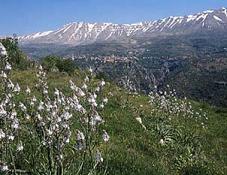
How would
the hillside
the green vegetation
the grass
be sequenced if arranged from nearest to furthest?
the hillside
the grass
the green vegetation

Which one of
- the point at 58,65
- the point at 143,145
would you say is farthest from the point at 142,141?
the point at 58,65

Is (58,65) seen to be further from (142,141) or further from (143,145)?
(143,145)

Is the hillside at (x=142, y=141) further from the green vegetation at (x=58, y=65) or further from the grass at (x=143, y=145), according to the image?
the green vegetation at (x=58, y=65)

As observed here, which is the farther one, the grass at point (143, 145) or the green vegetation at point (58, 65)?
the green vegetation at point (58, 65)

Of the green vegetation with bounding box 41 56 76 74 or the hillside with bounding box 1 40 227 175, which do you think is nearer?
the hillside with bounding box 1 40 227 175

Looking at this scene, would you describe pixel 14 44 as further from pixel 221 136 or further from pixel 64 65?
pixel 221 136

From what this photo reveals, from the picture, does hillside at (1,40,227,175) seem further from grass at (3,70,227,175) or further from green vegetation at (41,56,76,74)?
green vegetation at (41,56,76,74)

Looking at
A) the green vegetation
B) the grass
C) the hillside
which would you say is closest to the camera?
the hillside

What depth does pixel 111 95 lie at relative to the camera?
2461cm

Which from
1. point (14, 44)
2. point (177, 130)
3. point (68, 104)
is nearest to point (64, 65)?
point (14, 44)

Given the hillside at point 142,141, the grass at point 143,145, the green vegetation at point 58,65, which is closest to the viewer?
the hillside at point 142,141

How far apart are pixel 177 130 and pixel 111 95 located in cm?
740

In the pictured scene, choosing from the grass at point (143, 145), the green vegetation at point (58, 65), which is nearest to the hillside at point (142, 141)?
the grass at point (143, 145)

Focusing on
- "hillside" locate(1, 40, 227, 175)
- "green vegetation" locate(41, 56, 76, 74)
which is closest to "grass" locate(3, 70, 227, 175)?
"hillside" locate(1, 40, 227, 175)
